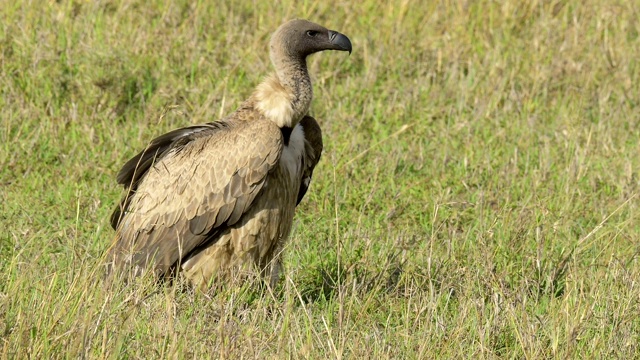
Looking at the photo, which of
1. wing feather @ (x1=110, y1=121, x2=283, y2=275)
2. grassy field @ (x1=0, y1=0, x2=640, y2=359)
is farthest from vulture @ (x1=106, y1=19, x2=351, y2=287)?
grassy field @ (x1=0, y1=0, x2=640, y2=359)

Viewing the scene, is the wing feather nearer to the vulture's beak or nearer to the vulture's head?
the vulture's head

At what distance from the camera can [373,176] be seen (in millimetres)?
7141

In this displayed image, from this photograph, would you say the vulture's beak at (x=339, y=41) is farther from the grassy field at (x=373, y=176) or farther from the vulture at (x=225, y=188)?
the grassy field at (x=373, y=176)

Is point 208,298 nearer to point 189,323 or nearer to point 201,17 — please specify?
point 189,323

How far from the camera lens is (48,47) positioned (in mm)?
7965

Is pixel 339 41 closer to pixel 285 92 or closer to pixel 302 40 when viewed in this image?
pixel 302 40

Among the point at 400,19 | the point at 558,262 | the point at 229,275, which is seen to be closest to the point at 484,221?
the point at 558,262

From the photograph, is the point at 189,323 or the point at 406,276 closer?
the point at 189,323

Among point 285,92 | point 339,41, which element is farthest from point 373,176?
point 285,92

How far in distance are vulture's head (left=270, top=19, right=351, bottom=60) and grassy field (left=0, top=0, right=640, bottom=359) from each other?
2.01 ft

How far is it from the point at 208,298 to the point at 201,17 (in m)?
4.32

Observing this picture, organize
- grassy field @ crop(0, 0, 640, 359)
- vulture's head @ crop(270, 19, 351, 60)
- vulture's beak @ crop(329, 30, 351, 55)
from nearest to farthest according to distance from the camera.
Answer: grassy field @ crop(0, 0, 640, 359), vulture's head @ crop(270, 19, 351, 60), vulture's beak @ crop(329, 30, 351, 55)

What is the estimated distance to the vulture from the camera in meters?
5.56

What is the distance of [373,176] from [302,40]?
145 cm
